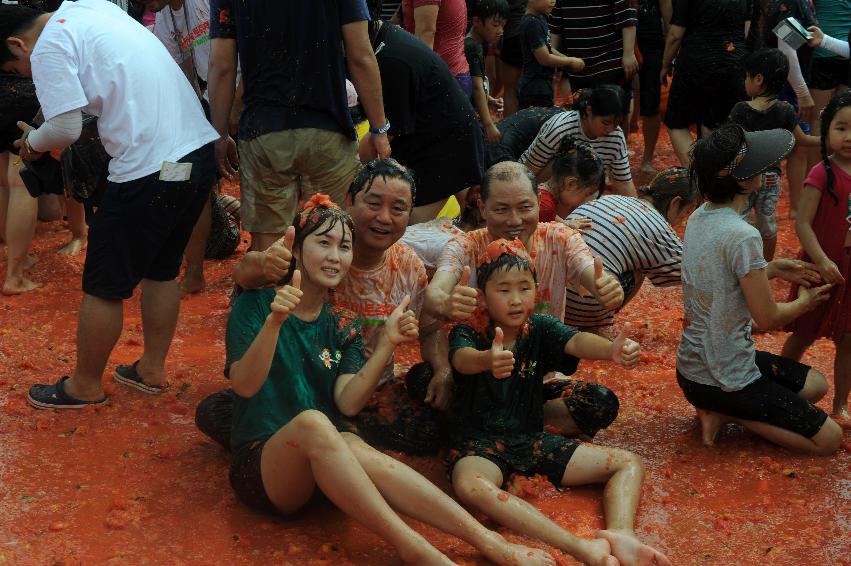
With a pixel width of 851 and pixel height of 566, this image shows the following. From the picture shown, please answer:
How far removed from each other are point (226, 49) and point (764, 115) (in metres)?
3.51

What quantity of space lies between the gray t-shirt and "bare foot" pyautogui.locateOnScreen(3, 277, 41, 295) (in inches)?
160

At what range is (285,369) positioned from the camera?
377cm

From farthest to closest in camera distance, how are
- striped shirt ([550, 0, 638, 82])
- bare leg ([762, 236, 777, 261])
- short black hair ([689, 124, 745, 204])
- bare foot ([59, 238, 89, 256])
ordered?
striped shirt ([550, 0, 638, 82]) < bare foot ([59, 238, 89, 256]) < bare leg ([762, 236, 777, 261]) < short black hair ([689, 124, 745, 204])

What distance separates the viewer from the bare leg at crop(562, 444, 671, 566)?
3.58m

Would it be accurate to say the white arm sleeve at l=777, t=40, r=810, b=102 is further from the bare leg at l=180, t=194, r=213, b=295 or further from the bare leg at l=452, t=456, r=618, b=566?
the bare leg at l=452, t=456, r=618, b=566

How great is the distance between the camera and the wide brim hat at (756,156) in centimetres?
434

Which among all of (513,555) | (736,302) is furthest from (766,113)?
(513,555)

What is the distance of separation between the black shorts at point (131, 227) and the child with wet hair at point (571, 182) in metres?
2.05

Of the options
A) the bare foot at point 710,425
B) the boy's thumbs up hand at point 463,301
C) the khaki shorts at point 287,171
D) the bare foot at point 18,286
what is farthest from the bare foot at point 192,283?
the bare foot at point 710,425

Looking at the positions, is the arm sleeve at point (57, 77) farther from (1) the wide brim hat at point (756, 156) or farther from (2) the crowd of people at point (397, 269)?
(1) the wide brim hat at point (756, 156)

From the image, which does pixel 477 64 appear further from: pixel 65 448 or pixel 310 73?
pixel 65 448

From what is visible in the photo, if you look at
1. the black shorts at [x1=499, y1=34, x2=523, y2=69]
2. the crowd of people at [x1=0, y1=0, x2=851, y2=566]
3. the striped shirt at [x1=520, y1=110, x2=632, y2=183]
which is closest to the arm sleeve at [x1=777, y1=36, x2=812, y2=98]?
the striped shirt at [x1=520, y1=110, x2=632, y2=183]

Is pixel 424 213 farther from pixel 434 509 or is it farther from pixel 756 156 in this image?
pixel 434 509

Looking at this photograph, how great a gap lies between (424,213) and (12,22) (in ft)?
7.53
